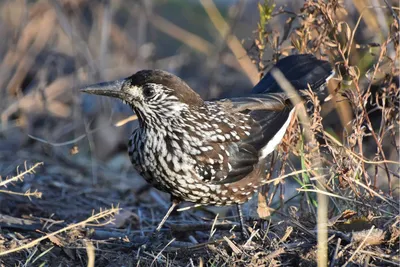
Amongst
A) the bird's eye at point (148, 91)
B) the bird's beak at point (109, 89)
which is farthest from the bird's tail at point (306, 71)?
the bird's beak at point (109, 89)

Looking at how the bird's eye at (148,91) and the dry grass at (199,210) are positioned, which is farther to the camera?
the bird's eye at (148,91)

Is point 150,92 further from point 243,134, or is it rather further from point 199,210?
point 199,210

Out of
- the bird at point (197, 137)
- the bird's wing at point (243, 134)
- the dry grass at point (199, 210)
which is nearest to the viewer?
the dry grass at point (199, 210)

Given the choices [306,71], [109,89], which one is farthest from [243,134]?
[109,89]

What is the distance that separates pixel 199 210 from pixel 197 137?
1.41 m

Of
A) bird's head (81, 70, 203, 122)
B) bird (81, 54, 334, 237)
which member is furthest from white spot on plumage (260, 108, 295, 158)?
bird's head (81, 70, 203, 122)

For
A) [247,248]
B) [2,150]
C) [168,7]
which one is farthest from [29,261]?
[168,7]

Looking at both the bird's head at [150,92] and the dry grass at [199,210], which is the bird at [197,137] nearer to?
the bird's head at [150,92]

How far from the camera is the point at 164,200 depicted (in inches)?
270

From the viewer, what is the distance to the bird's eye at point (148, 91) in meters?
5.23

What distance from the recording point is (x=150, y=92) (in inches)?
206

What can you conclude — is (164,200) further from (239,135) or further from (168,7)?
(168,7)

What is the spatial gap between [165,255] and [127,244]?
0.41 meters

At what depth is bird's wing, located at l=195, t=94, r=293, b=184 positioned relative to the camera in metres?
5.27
